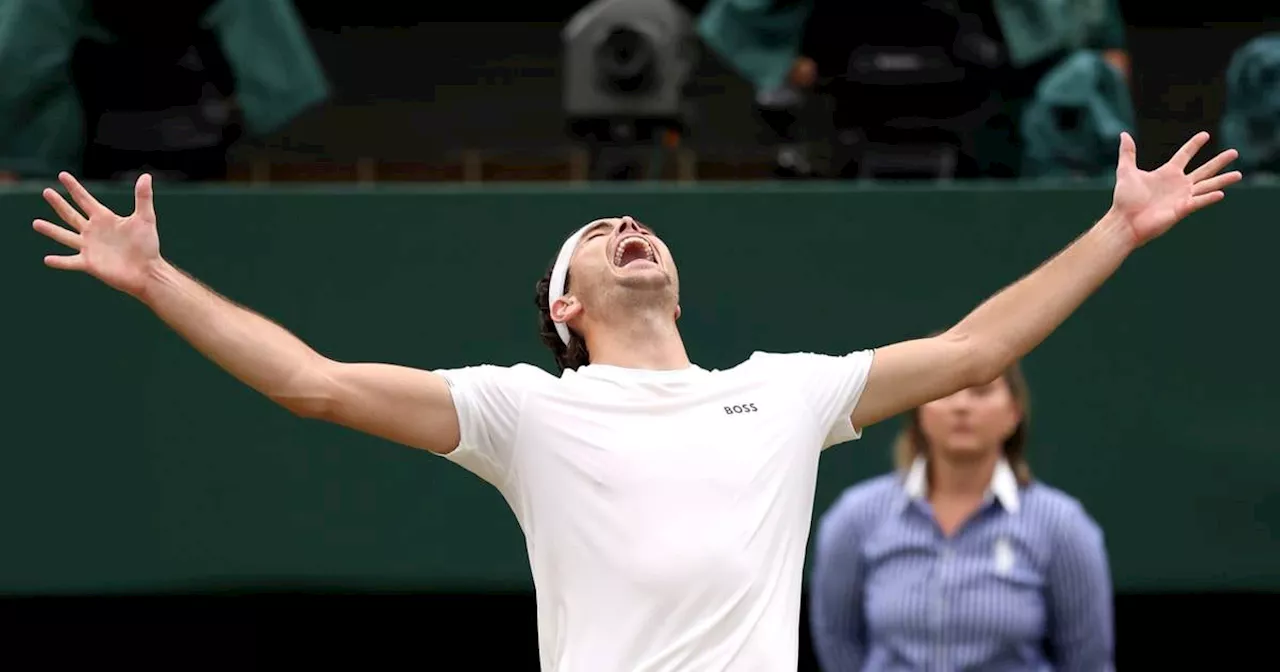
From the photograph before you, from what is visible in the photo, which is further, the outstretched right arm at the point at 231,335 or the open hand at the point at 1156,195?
the open hand at the point at 1156,195

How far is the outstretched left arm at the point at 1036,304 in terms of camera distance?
3.45m

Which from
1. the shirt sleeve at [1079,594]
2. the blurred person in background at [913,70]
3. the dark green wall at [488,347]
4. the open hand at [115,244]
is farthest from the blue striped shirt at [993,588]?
the open hand at [115,244]

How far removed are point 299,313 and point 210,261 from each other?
0.92 ft

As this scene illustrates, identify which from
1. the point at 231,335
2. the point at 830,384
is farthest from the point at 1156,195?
the point at 231,335

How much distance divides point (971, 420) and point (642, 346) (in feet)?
4.64

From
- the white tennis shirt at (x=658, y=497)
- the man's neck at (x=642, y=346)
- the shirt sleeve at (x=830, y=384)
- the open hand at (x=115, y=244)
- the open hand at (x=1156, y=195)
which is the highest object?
the open hand at (x=1156, y=195)

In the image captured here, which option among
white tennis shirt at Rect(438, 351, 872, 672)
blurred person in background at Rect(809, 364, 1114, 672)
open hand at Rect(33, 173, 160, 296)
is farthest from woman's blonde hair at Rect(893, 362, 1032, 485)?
open hand at Rect(33, 173, 160, 296)

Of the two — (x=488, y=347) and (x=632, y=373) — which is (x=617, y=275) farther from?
(x=488, y=347)

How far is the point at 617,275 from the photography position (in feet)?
11.4

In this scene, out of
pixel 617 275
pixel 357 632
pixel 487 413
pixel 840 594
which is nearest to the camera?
pixel 487 413

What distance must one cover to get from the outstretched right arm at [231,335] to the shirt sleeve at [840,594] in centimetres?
176

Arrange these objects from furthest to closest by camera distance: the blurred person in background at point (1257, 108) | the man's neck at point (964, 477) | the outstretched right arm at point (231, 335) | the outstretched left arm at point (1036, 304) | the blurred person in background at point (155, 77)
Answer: the blurred person in background at point (155, 77) < the blurred person in background at point (1257, 108) < the man's neck at point (964, 477) < the outstretched left arm at point (1036, 304) < the outstretched right arm at point (231, 335)

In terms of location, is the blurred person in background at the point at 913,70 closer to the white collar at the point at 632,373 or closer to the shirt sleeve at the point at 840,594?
the shirt sleeve at the point at 840,594

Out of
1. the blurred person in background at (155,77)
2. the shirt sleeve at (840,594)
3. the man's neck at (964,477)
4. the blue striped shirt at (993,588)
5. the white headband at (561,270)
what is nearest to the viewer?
the white headband at (561,270)
